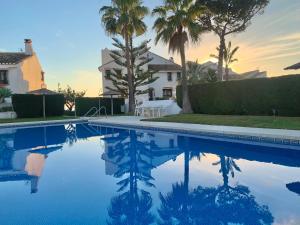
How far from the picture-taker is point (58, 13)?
20984 mm

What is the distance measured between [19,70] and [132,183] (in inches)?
1116

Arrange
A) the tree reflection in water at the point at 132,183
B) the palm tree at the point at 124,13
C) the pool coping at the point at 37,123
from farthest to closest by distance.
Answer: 1. the palm tree at the point at 124,13
2. the pool coping at the point at 37,123
3. the tree reflection in water at the point at 132,183

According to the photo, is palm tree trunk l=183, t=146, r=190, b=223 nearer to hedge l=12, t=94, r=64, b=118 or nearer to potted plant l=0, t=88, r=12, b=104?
hedge l=12, t=94, r=64, b=118

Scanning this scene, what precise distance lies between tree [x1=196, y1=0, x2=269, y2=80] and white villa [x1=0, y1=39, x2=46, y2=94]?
66.8ft

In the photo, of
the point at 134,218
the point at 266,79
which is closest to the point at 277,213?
the point at 134,218

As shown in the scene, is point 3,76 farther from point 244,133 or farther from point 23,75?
point 244,133

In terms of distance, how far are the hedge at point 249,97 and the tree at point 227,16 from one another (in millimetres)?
5979

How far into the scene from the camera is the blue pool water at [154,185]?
4.22m

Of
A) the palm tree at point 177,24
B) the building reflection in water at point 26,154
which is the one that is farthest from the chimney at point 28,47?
the palm tree at point 177,24

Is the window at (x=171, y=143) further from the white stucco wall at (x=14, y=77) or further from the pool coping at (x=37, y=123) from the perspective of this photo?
the white stucco wall at (x=14, y=77)

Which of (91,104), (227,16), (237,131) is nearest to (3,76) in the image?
(91,104)

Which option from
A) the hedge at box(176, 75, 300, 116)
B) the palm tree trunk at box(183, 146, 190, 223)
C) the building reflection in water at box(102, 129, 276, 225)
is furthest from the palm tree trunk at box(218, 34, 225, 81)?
the building reflection in water at box(102, 129, 276, 225)

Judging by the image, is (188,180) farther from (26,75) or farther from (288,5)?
(26,75)

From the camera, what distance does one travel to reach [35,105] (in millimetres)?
Result: 25141
